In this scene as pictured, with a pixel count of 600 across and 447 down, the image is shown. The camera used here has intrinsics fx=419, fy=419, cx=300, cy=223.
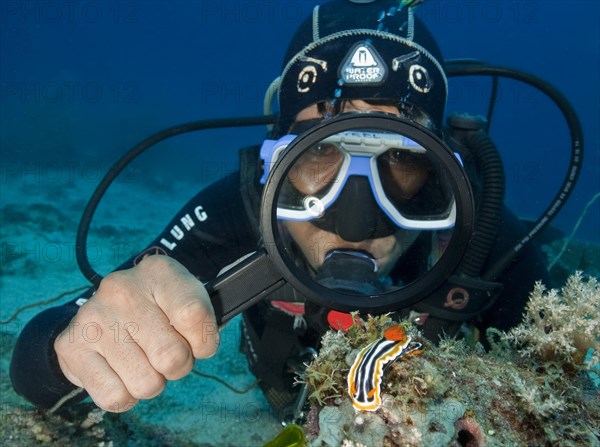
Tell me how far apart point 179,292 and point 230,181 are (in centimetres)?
205

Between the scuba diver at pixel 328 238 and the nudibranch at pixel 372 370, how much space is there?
1.60 ft

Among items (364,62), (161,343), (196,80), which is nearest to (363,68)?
(364,62)

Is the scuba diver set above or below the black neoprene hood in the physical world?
below

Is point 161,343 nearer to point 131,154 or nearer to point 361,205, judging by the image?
point 361,205

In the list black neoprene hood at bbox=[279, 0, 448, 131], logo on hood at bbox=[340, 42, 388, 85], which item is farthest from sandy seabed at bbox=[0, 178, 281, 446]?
logo on hood at bbox=[340, 42, 388, 85]

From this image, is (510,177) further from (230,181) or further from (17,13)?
(17,13)

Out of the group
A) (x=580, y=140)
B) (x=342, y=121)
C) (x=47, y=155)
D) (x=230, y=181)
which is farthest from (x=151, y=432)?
(x=47, y=155)

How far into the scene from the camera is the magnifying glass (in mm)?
1698

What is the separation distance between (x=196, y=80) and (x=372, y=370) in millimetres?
65003

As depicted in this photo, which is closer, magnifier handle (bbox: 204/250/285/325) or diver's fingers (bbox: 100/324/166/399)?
diver's fingers (bbox: 100/324/166/399)

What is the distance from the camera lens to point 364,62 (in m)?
2.68

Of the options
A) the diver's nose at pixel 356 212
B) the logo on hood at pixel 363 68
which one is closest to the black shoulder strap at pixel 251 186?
the diver's nose at pixel 356 212

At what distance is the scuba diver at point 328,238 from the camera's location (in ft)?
5.13

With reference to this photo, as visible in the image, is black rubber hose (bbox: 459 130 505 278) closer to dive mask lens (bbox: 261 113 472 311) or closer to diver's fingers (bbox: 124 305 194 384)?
dive mask lens (bbox: 261 113 472 311)
